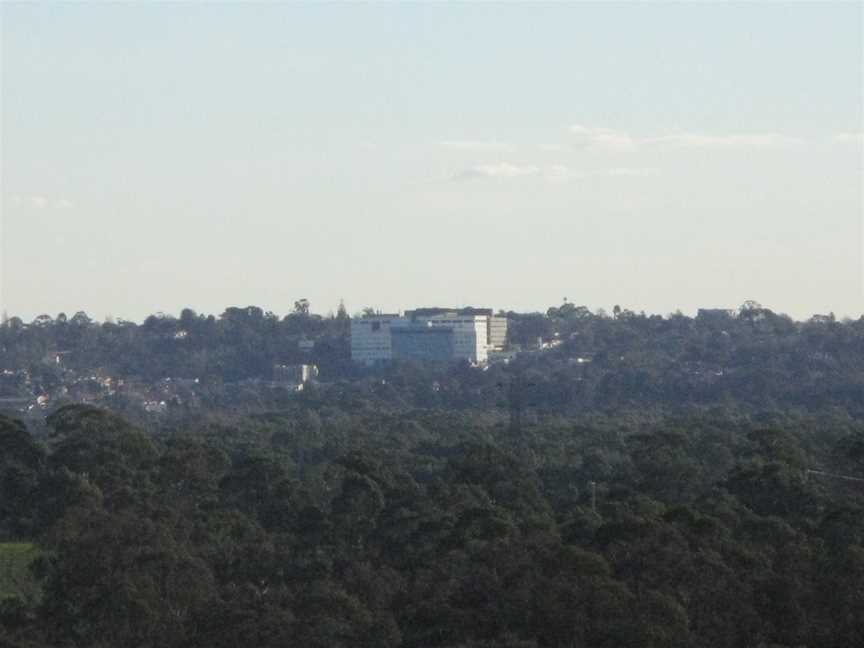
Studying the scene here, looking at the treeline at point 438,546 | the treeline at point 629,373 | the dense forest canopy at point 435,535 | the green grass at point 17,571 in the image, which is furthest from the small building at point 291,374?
the green grass at point 17,571

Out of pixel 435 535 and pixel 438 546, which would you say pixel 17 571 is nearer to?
pixel 435 535

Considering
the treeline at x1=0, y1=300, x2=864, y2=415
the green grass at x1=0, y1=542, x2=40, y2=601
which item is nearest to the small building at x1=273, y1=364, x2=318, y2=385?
the treeline at x1=0, y1=300, x2=864, y2=415

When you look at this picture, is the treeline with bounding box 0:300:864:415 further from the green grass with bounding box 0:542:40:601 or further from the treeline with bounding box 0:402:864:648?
the green grass with bounding box 0:542:40:601

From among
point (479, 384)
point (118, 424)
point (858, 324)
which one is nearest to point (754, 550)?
point (118, 424)

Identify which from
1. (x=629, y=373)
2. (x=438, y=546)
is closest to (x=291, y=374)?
(x=629, y=373)

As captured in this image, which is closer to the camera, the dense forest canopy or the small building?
the dense forest canopy

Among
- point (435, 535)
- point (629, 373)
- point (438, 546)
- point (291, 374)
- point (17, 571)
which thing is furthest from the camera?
point (291, 374)
